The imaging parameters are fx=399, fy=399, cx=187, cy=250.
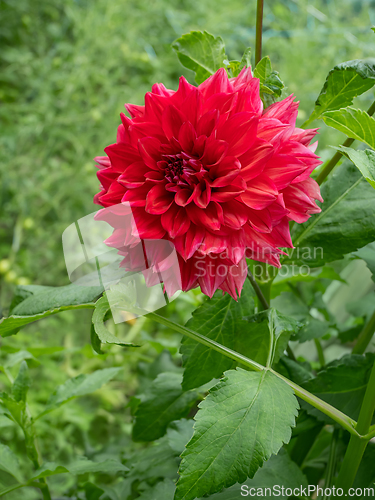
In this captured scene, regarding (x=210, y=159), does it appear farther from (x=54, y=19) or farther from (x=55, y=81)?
(x=54, y=19)

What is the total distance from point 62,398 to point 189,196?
27 centimetres

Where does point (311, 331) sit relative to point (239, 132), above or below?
below

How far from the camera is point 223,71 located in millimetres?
273

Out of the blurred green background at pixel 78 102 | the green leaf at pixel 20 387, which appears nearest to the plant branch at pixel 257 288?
the green leaf at pixel 20 387

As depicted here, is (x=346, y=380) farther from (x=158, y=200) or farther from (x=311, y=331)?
(x=158, y=200)

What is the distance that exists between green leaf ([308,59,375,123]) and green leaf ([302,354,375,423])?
21cm

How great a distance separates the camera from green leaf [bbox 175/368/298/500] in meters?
0.24

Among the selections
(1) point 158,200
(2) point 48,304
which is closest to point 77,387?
(2) point 48,304

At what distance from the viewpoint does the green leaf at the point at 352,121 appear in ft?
0.88

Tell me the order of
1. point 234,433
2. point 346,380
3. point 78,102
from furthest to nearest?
point 78,102 → point 346,380 → point 234,433

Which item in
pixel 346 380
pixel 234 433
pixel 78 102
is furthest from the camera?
pixel 78 102

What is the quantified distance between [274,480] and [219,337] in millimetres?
126

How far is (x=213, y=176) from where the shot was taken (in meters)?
0.29

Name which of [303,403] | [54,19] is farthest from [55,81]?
[303,403]
